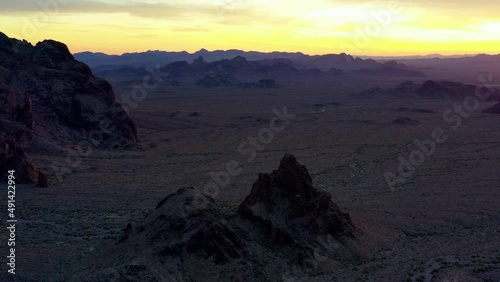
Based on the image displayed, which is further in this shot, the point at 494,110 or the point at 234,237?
the point at 494,110

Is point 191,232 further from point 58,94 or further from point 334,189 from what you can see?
point 58,94

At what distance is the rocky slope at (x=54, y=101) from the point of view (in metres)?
53.6

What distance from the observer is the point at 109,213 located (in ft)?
111

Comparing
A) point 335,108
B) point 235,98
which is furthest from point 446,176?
point 235,98

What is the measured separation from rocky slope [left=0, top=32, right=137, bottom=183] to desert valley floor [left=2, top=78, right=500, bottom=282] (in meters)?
3.66

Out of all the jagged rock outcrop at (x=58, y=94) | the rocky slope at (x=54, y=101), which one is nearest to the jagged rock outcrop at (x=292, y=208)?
the rocky slope at (x=54, y=101)

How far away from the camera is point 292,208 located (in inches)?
1091

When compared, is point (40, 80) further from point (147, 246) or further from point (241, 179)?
point (147, 246)

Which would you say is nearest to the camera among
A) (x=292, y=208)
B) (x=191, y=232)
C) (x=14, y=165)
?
(x=191, y=232)

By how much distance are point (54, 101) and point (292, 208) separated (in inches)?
1675

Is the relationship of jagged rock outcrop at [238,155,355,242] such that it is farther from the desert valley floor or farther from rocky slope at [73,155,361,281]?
the desert valley floor

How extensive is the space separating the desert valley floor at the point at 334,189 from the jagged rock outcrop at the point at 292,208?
204cm

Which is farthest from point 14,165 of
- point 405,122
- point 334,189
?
point 405,122

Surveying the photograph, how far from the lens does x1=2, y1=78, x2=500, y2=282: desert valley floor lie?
2553cm
